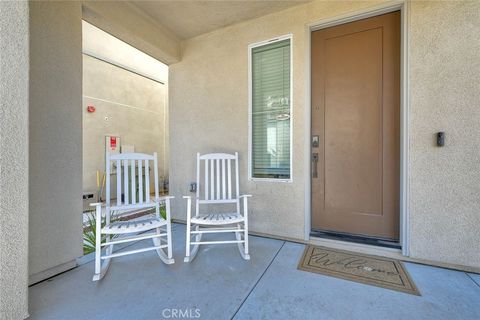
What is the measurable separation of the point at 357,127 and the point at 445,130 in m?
0.69

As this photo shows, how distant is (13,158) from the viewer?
1.23 m

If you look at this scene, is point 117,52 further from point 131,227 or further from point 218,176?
point 131,227

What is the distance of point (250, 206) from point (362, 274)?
52.2 inches

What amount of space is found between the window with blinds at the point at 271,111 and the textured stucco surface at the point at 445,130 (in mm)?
1171

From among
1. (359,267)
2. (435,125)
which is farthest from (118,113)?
(435,125)

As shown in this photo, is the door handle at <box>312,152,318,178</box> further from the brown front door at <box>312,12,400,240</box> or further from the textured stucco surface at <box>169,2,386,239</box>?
the textured stucco surface at <box>169,2,386,239</box>

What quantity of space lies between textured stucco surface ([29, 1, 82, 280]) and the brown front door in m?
2.40

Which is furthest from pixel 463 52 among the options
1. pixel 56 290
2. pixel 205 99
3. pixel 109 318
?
pixel 56 290

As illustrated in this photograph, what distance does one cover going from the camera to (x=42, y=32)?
1.74 meters

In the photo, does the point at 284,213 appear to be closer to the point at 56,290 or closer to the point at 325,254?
the point at 325,254

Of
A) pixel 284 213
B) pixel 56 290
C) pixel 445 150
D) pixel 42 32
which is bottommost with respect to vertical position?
pixel 56 290
